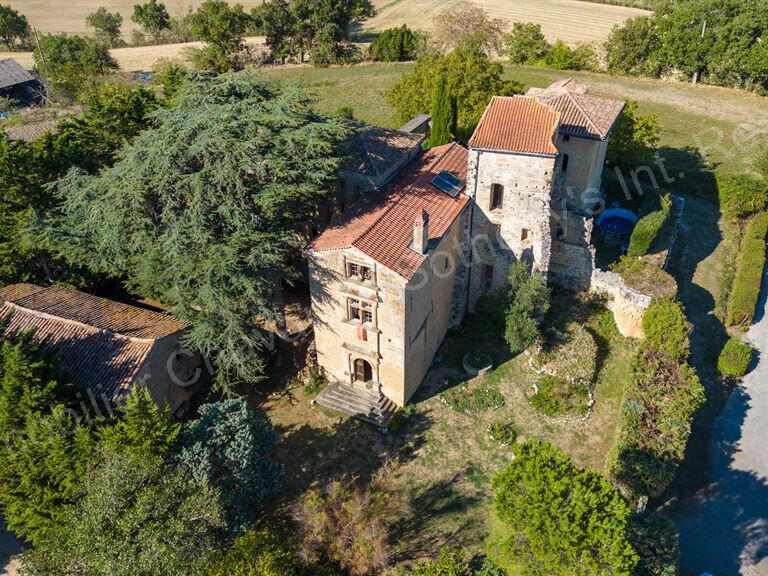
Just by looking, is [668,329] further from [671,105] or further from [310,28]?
[310,28]

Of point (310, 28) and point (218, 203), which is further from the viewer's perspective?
point (310, 28)

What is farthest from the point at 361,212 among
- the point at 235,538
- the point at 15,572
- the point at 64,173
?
the point at 15,572

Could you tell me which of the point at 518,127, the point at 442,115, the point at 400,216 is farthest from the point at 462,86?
the point at 400,216

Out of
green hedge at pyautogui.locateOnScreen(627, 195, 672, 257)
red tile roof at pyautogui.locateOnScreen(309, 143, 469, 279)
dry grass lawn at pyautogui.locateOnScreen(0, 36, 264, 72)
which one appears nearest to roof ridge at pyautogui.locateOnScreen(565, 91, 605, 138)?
green hedge at pyautogui.locateOnScreen(627, 195, 672, 257)

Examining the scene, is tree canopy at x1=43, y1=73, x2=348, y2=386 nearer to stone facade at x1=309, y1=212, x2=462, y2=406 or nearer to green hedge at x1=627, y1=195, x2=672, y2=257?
stone facade at x1=309, y1=212, x2=462, y2=406

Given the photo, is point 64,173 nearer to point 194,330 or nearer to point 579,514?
point 194,330

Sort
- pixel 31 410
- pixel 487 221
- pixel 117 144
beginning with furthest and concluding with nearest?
pixel 117 144
pixel 487 221
pixel 31 410
